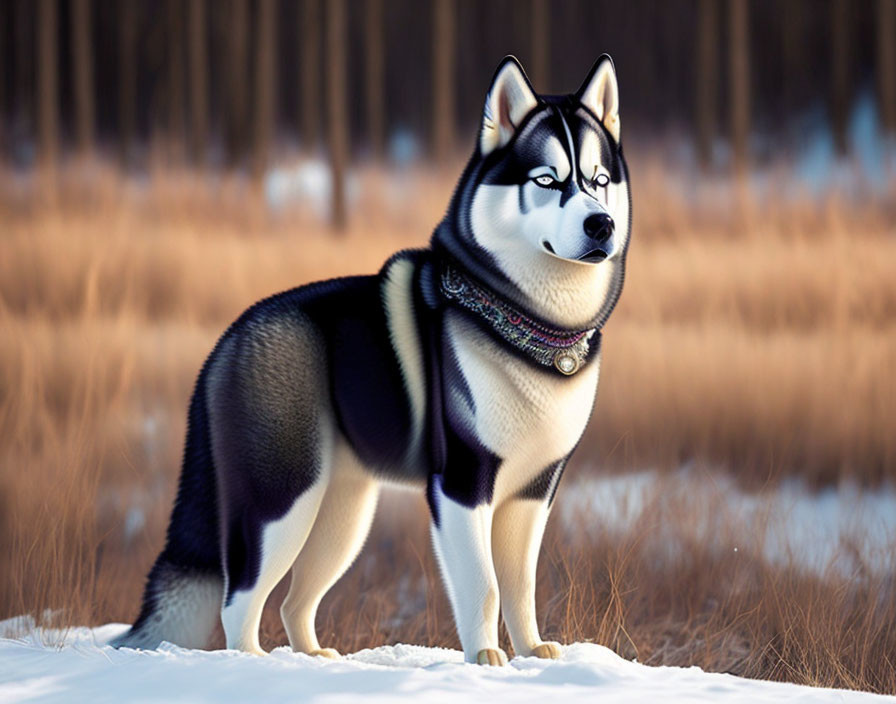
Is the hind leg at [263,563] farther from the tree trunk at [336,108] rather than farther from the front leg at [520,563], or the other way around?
the tree trunk at [336,108]

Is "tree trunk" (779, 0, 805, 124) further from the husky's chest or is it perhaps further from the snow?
the snow

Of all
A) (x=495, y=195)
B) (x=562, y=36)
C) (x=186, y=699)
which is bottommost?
(x=186, y=699)

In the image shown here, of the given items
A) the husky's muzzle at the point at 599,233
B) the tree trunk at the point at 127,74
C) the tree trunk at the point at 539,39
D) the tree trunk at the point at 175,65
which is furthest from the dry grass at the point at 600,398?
the tree trunk at the point at 127,74

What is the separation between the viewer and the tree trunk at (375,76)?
46.6 feet

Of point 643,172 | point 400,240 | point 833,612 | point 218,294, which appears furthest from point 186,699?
point 643,172

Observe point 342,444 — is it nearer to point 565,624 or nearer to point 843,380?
point 565,624

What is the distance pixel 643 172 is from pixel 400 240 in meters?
2.06

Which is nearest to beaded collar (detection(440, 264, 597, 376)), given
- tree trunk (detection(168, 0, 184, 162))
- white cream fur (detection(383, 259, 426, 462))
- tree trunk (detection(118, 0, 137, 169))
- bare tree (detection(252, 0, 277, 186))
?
white cream fur (detection(383, 259, 426, 462))

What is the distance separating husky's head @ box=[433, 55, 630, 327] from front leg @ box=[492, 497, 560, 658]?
471 millimetres

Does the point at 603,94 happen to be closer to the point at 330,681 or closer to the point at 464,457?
the point at 464,457

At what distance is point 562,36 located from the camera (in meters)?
16.8

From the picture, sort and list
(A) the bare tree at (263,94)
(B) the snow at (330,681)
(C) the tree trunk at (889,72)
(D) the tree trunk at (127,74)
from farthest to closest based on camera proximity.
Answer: (D) the tree trunk at (127,74) < (C) the tree trunk at (889,72) < (A) the bare tree at (263,94) < (B) the snow at (330,681)

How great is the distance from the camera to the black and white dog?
257 centimetres

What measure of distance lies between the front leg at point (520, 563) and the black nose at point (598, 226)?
683 millimetres
